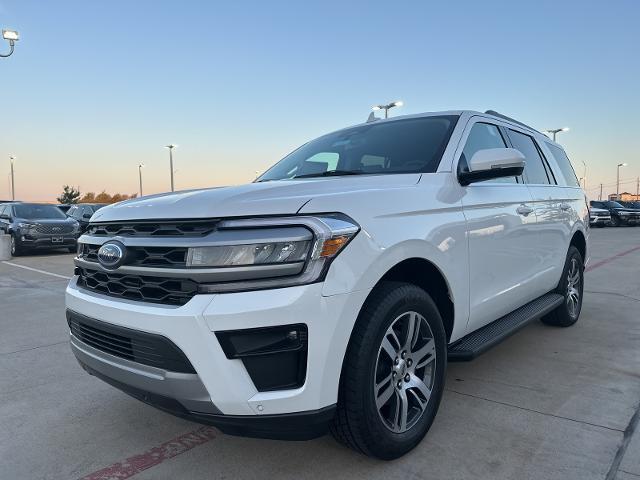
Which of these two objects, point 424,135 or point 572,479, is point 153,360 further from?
point 424,135

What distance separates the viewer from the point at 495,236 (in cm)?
326

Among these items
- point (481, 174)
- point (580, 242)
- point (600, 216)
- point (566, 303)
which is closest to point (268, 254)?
point (481, 174)

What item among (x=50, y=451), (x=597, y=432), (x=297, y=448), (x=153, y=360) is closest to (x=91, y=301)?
(x=153, y=360)

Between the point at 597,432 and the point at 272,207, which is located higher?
the point at 272,207

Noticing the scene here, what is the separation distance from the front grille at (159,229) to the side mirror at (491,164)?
5.31 ft

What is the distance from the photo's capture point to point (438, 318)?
266 centimetres

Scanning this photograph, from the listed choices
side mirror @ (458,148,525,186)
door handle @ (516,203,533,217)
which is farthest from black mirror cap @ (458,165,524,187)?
door handle @ (516,203,533,217)

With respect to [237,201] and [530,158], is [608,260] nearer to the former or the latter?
[530,158]

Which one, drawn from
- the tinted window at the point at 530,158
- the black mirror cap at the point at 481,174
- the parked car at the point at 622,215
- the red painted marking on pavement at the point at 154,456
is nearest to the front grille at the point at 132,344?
the red painted marking on pavement at the point at 154,456

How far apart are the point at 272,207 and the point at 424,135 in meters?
1.60

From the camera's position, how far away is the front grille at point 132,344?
80.2 inches

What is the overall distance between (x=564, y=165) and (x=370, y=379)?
4.12 meters

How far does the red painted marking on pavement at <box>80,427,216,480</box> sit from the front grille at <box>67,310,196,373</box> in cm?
59

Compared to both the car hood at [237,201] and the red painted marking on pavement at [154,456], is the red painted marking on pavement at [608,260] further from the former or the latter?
the red painted marking on pavement at [154,456]
